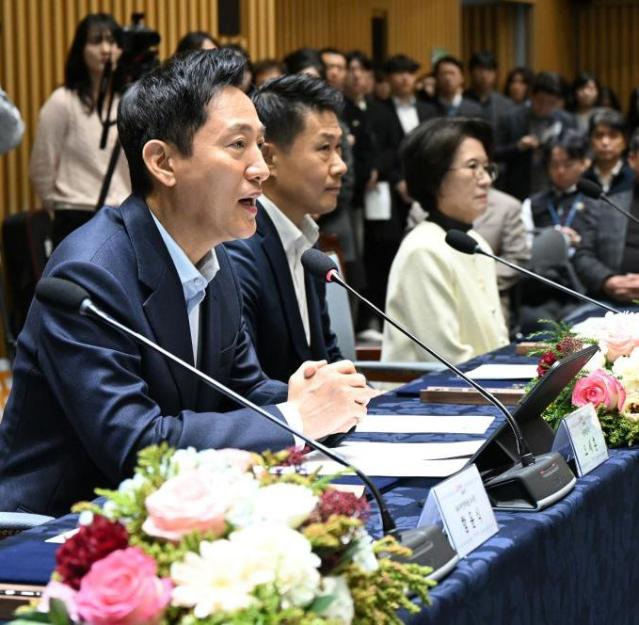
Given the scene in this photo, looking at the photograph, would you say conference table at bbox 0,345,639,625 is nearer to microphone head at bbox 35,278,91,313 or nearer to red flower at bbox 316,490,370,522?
red flower at bbox 316,490,370,522

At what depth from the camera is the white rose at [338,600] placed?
1.11m

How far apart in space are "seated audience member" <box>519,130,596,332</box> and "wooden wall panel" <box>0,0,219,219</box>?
7.07 feet

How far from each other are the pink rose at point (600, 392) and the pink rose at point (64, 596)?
3.97 ft

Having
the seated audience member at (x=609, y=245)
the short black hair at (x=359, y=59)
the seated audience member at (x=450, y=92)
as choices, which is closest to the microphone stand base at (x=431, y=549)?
the seated audience member at (x=609, y=245)

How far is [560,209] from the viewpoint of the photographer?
594cm

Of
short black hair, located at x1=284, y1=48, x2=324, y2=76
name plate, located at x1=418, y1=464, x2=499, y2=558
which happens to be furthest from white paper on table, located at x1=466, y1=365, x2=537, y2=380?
short black hair, located at x1=284, y1=48, x2=324, y2=76

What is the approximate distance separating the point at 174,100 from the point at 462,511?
34.8 inches

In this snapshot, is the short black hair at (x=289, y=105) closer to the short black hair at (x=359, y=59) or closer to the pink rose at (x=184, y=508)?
the pink rose at (x=184, y=508)

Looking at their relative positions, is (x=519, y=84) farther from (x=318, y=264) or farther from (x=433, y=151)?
(x=318, y=264)

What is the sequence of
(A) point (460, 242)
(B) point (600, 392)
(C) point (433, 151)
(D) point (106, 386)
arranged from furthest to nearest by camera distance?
(C) point (433, 151) < (A) point (460, 242) < (B) point (600, 392) < (D) point (106, 386)

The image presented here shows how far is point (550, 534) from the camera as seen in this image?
1654 mm

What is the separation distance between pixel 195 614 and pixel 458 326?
2487mm

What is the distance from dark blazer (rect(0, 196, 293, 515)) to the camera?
1835mm

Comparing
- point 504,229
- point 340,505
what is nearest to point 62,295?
point 340,505
